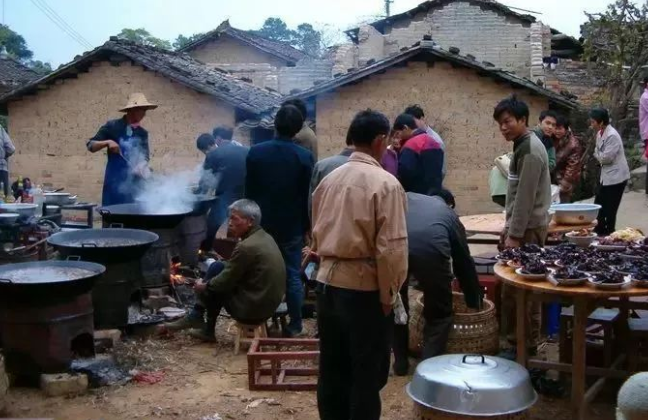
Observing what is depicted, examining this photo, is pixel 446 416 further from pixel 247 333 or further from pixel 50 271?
pixel 50 271

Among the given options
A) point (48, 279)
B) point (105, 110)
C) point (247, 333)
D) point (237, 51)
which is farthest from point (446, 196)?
point (237, 51)

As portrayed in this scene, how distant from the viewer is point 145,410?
17.6 ft

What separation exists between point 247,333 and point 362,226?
3.27 m

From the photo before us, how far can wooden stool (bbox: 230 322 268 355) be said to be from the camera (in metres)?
6.57

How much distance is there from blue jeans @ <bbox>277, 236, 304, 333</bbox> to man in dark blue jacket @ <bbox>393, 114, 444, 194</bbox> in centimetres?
123

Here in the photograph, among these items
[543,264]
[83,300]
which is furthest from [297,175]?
[543,264]

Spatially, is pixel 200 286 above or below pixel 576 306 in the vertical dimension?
below

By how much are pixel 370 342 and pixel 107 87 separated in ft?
49.7

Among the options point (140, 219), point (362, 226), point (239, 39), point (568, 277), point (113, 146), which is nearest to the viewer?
point (362, 226)

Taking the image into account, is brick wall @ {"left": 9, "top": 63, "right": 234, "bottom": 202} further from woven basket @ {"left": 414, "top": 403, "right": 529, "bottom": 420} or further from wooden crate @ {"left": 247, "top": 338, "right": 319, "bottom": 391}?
woven basket @ {"left": 414, "top": 403, "right": 529, "bottom": 420}

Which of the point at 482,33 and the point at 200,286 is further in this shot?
the point at 482,33

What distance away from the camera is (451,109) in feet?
50.4

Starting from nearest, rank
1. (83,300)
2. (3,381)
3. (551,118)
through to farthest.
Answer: (3,381), (83,300), (551,118)

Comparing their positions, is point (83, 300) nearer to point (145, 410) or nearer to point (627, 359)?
point (145, 410)
